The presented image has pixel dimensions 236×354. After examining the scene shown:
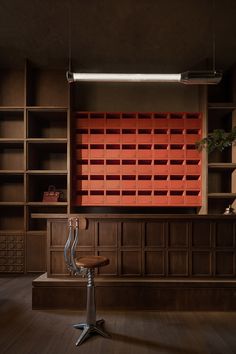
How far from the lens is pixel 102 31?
4.17 meters

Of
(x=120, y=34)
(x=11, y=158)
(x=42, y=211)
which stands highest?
(x=120, y=34)

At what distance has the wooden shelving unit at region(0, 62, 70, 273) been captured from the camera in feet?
16.5

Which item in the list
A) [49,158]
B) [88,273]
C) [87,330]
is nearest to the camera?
[87,330]

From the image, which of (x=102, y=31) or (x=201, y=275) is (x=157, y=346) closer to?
(x=201, y=275)

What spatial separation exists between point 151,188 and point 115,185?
0.62 meters

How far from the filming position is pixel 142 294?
3.42 m

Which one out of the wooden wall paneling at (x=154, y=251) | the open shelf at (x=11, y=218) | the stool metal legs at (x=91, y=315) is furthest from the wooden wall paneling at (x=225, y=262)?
the open shelf at (x=11, y=218)

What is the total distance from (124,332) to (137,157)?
9.59ft

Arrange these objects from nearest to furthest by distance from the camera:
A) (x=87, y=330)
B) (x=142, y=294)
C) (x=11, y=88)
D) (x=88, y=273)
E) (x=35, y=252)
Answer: (x=87, y=330)
(x=88, y=273)
(x=142, y=294)
(x=35, y=252)
(x=11, y=88)

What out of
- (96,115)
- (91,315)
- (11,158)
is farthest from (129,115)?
(91,315)

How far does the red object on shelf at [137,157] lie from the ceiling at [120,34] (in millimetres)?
919

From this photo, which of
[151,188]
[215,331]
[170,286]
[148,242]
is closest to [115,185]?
[151,188]

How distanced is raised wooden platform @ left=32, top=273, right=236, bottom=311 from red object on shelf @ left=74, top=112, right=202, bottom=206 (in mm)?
1806

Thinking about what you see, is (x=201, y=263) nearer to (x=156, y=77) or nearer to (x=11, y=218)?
(x=156, y=77)
